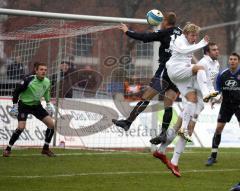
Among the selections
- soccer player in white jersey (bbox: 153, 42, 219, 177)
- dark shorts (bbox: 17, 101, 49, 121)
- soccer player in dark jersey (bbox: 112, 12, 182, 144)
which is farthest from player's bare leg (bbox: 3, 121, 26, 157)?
soccer player in white jersey (bbox: 153, 42, 219, 177)

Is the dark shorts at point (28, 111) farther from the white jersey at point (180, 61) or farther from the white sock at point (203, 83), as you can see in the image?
the white sock at point (203, 83)

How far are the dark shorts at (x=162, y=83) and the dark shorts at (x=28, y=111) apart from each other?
3.13 meters

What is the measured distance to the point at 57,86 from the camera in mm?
20281

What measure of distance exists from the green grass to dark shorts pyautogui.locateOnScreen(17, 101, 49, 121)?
0.85 m

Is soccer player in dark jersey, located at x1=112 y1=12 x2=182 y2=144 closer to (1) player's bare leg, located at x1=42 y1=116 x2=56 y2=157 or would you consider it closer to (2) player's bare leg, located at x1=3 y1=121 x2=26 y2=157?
(1) player's bare leg, located at x1=42 y1=116 x2=56 y2=157

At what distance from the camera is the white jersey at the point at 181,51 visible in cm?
1423

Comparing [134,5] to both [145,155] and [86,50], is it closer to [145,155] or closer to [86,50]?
[86,50]

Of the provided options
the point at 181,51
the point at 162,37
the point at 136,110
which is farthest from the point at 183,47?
the point at 136,110

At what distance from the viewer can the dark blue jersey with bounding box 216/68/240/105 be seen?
53.7ft

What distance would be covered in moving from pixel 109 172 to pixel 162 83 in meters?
2.22

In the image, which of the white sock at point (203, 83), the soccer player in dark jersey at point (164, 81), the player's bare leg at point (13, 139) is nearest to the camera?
the white sock at point (203, 83)

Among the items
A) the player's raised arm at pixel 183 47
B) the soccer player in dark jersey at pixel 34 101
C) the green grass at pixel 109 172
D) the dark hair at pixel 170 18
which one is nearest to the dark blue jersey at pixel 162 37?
the dark hair at pixel 170 18

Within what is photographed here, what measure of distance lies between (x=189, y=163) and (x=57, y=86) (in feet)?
16.4

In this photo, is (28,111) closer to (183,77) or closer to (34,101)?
(34,101)
